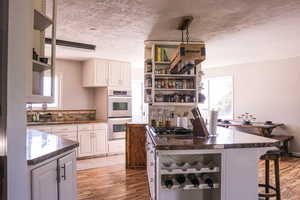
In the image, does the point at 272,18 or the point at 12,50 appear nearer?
the point at 12,50

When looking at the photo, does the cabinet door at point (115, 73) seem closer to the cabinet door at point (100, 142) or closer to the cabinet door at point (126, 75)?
the cabinet door at point (126, 75)

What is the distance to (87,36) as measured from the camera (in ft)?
11.7

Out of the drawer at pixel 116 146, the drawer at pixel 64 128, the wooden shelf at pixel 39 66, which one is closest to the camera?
the wooden shelf at pixel 39 66

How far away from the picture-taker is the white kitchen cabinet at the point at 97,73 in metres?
5.39

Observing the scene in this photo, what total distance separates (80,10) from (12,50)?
176 cm

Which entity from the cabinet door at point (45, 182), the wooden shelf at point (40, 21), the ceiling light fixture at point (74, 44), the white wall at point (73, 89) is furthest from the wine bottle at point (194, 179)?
the white wall at point (73, 89)

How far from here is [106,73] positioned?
5.53 m

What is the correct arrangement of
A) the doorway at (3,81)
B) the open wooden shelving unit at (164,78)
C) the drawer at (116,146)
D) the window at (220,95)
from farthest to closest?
1. the window at (220,95)
2. the drawer at (116,146)
3. the open wooden shelving unit at (164,78)
4. the doorway at (3,81)

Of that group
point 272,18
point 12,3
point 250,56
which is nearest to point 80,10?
point 12,3

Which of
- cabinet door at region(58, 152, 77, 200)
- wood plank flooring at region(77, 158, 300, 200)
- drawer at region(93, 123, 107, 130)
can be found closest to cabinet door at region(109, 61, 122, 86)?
drawer at region(93, 123, 107, 130)

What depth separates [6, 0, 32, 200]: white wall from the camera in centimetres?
98

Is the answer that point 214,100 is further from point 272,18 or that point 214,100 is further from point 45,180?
point 45,180

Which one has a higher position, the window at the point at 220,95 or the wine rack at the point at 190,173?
the window at the point at 220,95

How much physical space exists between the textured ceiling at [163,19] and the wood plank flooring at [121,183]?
2277 mm
